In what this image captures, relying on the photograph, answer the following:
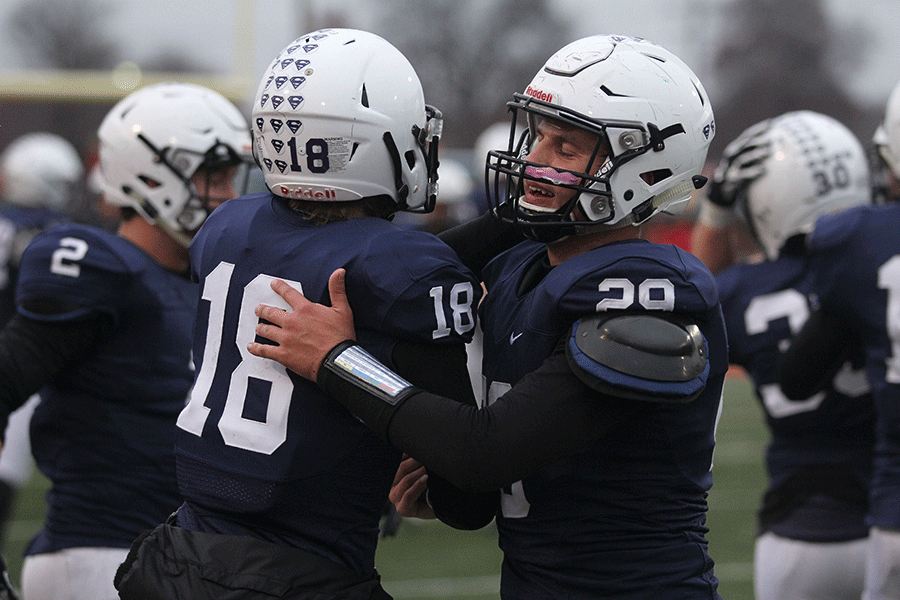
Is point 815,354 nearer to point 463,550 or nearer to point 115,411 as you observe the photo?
point 115,411

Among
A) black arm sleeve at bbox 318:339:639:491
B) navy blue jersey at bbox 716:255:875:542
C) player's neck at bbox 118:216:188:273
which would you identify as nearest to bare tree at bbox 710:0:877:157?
navy blue jersey at bbox 716:255:875:542

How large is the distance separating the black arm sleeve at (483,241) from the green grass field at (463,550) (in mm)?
3182

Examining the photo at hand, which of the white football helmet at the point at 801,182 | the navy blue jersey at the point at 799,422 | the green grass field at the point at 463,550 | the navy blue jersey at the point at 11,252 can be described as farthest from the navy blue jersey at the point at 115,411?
the navy blue jersey at the point at 11,252

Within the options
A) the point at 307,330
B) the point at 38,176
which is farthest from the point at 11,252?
the point at 307,330

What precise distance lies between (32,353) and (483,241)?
4.31 ft

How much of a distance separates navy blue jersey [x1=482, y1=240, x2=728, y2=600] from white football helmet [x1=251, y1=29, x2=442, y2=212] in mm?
450

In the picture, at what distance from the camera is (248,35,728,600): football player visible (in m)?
1.97

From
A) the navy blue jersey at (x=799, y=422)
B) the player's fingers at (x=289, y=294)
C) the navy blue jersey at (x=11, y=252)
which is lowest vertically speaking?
the navy blue jersey at (x=11, y=252)

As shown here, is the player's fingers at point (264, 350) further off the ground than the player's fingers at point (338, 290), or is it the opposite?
the player's fingers at point (338, 290)

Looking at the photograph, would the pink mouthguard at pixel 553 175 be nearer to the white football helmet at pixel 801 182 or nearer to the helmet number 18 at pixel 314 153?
the helmet number 18 at pixel 314 153

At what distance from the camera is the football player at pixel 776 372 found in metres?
3.71

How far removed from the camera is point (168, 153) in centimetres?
346

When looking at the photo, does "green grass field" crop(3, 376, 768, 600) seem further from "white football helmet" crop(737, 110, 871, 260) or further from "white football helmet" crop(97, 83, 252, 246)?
"white football helmet" crop(97, 83, 252, 246)

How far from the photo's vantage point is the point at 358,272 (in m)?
2.08
